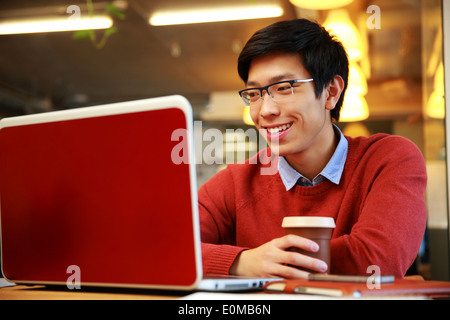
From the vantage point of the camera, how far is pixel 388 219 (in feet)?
3.43

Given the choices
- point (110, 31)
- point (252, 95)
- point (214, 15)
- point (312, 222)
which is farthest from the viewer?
point (110, 31)

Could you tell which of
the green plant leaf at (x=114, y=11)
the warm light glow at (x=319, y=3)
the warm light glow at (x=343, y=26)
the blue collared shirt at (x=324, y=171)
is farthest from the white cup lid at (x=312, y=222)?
the green plant leaf at (x=114, y=11)

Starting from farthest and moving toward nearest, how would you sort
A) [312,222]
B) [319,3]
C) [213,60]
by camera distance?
[213,60]
[319,3]
[312,222]

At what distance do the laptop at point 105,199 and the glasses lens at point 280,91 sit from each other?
25.7 inches

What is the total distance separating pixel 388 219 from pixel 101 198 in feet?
2.05

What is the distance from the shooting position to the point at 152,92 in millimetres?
7086

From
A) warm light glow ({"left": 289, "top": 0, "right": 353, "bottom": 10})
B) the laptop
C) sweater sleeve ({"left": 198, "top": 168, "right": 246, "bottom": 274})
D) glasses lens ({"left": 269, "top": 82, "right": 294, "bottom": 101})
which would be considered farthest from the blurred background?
the laptop

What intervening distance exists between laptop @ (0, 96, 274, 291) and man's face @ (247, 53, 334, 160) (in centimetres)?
62

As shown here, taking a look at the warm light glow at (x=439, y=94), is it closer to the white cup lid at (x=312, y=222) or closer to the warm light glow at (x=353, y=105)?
the warm light glow at (x=353, y=105)

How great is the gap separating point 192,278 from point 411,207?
617 mm

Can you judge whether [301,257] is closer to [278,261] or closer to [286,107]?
[278,261]

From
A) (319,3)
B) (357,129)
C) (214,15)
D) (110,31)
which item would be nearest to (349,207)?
(319,3)

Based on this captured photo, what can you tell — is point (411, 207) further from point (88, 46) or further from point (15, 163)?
point (88, 46)

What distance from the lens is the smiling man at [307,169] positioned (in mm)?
1085
